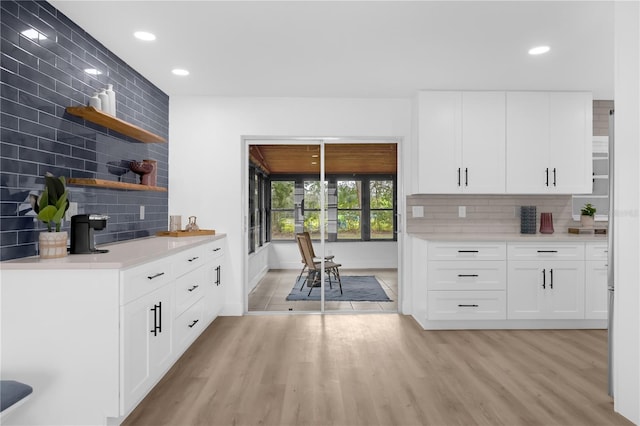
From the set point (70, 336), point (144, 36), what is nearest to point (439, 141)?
point (144, 36)

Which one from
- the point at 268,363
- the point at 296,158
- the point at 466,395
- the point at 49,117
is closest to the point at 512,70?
the point at 296,158

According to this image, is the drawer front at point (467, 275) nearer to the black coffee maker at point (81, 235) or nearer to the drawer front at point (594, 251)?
the drawer front at point (594, 251)

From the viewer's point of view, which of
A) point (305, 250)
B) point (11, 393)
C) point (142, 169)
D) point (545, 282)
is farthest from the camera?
point (305, 250)

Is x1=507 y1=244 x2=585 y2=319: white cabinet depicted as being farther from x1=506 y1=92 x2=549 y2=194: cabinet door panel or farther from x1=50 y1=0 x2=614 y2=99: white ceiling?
x1=50 y1=0 x2=614 y2=99: white ceiling

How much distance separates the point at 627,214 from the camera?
2264 mm

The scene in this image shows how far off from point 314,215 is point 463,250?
1707 millimetres

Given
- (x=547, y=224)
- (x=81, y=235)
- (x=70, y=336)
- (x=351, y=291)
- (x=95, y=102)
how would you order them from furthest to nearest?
1. (x=351, y=291)
2. (x=547, y=224)
3. (x=95, y=102)
4. (x=81, y=235)
5. (x=70, y=336)

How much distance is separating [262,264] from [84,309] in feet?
9.57

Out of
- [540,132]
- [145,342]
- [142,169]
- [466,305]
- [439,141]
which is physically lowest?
[466,305]

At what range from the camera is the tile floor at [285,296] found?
4.79 metres

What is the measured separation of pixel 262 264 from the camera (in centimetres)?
497

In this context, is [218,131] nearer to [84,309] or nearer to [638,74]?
[84,309]

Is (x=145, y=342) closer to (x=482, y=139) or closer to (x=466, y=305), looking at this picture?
(x=466, y=305)

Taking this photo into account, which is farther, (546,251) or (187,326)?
(546,251)
